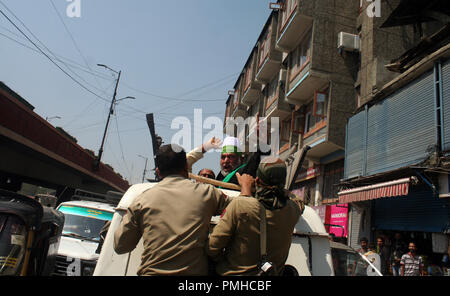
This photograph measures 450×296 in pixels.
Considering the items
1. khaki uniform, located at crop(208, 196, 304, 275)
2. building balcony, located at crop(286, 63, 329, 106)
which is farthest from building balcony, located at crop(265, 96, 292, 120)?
khaki uniform, located at crop(208, 196, 304, 275)

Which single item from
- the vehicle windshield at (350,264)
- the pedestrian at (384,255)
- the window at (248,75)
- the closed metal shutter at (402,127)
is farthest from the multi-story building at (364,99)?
the window at (248,75)

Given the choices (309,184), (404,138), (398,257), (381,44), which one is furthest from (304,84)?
(398,257)

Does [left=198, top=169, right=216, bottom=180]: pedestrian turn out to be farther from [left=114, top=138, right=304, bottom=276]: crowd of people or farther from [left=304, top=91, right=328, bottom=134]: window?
[left=304, top=91, right=328, bottom=134]: window

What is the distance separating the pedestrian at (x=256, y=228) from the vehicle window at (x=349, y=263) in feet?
5.58

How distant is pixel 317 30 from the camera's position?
52.9 ft

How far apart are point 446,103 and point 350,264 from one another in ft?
21.7

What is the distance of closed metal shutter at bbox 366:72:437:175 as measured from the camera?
343 inches

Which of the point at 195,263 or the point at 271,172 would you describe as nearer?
the point at 195,263

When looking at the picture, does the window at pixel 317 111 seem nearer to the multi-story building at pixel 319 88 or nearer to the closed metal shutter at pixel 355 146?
the multi-story building at pixel 319 88

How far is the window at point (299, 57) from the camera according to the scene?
17.6m

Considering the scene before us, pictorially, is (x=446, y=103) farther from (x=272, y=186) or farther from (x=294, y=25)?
(x=294, y=25)
